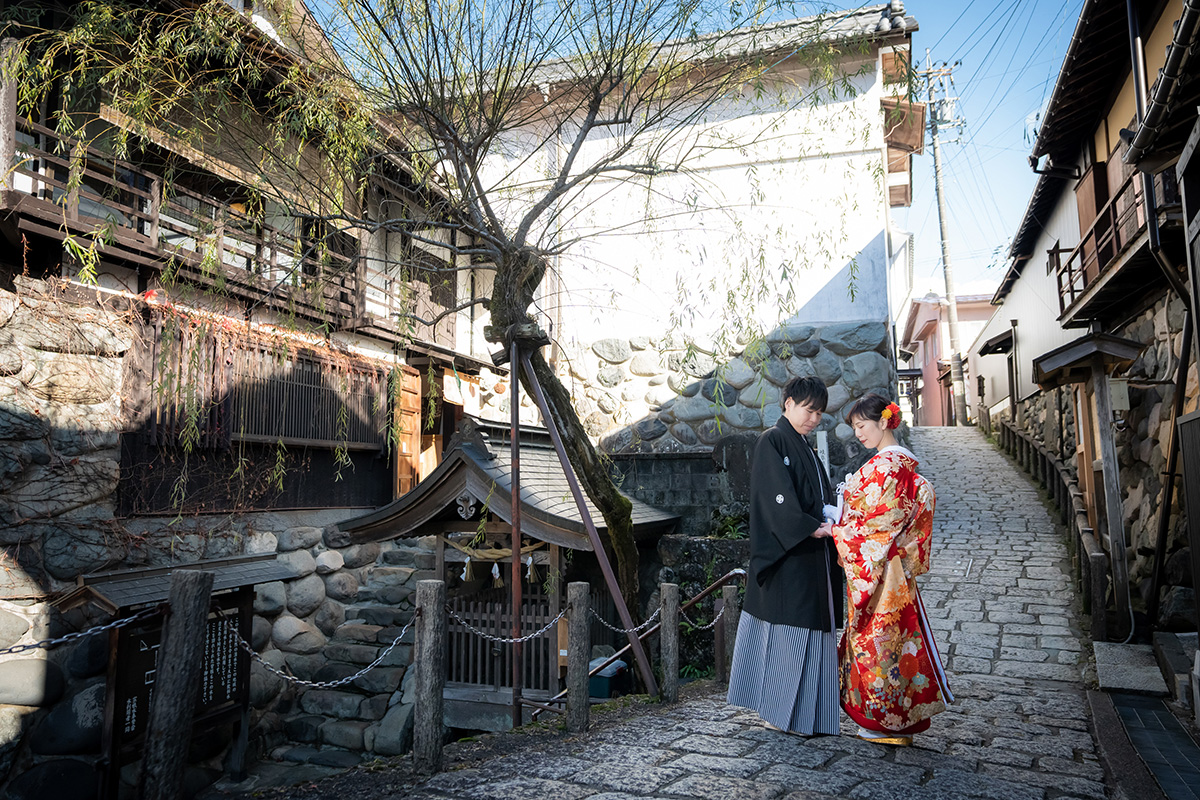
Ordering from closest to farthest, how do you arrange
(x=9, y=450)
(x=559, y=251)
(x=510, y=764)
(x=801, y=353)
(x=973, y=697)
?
1. (x=510, y=764)
2. (x=973, y=697)
3. (x=559, y=251)
4. (x=9, y=450)
5. (x=801, y=353)

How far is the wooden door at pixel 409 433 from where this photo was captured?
13367 millimetres

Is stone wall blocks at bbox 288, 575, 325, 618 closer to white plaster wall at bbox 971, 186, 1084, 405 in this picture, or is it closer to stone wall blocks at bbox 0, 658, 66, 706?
stone wall blocks at bbox 0, 658, 66, 706

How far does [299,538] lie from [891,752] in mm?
9032

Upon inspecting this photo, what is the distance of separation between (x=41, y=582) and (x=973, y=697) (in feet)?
28.4

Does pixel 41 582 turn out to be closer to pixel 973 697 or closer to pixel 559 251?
pixel 559 251

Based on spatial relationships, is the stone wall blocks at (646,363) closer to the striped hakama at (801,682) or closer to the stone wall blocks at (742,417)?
the stone wall blocks at (742,417)

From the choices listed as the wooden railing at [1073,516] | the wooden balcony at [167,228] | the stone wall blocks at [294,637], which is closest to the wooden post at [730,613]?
the wooden railing at [1073,516]

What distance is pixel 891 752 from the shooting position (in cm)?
402

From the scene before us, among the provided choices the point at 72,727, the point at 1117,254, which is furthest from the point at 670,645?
the point at 1117,254

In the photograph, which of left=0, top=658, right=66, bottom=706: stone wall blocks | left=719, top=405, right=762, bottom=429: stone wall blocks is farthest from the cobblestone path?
left=0, top=658, right=66, bottom=706: stone wall blocks

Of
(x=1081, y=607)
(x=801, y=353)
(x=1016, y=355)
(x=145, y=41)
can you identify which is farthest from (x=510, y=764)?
(x=1016, y=355)

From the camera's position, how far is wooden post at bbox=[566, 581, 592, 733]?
16.4 ft

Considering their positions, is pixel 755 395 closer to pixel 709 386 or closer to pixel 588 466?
pixel 709 386

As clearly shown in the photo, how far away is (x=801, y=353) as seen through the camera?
11703 mm
